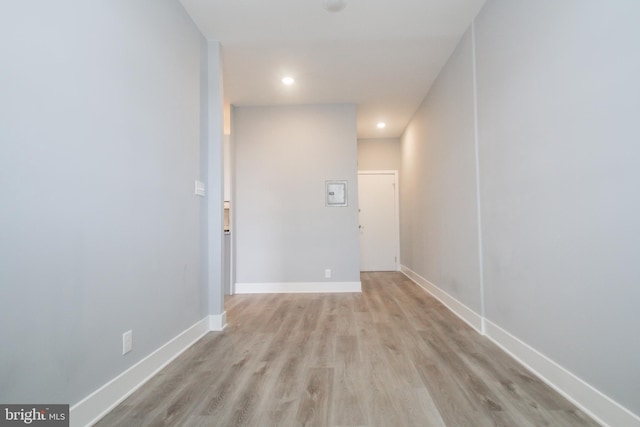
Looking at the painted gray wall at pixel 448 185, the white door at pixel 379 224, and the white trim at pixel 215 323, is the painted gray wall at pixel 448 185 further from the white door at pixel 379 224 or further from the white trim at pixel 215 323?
the white trim at pixel 215 323

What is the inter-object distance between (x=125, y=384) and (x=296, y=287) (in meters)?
2.81

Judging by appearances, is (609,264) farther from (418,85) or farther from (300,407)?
(418,85)

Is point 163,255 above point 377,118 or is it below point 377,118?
below

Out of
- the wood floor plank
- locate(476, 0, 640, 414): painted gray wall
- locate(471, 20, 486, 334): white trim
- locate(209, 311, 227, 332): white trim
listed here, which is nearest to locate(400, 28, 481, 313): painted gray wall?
locate(471, 20, 486, 334): white trim

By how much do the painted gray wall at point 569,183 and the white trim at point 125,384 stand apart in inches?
92.7

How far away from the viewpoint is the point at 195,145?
8.43 feet

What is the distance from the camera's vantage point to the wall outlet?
65.8 inches

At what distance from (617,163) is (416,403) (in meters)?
1.43

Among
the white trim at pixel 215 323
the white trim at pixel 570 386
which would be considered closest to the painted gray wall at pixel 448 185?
the white trim at pixel 570 386

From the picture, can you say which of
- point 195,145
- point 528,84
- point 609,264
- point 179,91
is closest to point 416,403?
point 609,264

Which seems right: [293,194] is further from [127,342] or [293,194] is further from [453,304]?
[127,342]

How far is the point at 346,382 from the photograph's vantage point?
5.82 feet

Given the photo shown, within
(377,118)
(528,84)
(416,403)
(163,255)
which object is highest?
(377,118)

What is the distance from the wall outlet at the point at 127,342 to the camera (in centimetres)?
167
